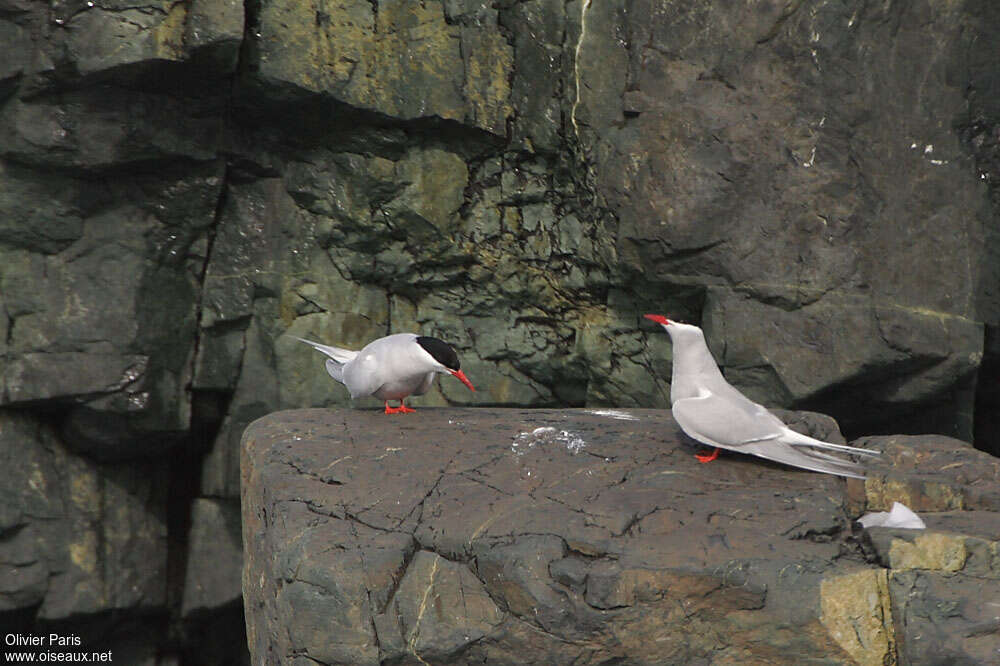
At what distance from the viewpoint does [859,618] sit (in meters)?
3.30

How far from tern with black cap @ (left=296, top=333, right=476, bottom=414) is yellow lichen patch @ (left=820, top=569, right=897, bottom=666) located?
1.79m

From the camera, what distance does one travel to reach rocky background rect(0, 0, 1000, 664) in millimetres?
5965

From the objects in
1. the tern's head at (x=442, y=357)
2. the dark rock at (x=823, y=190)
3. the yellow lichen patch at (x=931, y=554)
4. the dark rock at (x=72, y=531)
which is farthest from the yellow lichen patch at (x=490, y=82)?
the yellow lichen patch at (x=931, y=554)

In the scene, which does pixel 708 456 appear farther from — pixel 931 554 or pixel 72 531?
pixel 72 531

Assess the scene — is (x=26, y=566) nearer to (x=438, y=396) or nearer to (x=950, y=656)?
(x=438, y=396)

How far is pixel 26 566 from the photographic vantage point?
21.3 ft

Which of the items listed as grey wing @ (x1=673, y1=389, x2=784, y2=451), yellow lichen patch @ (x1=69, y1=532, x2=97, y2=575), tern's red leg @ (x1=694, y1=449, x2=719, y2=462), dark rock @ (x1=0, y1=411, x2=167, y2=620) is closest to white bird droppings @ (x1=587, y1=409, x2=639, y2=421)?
tern's red leg @ (x1=694, y1=449, x2=719, y2=462)

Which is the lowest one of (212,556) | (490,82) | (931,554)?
(212,556)

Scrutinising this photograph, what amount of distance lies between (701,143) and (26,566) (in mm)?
4801

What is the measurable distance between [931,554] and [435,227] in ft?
13.0

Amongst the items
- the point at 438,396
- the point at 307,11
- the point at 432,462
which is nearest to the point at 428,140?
the point at 307,11

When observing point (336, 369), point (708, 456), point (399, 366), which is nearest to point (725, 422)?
point (708, 456)

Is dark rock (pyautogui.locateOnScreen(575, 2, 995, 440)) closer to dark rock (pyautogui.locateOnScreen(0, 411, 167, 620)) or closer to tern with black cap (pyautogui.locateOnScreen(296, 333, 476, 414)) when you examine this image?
tern with black cap (pyautogui.locateOnScreen(296, 333, 476, 414))

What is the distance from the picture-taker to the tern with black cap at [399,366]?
14.9 feet
